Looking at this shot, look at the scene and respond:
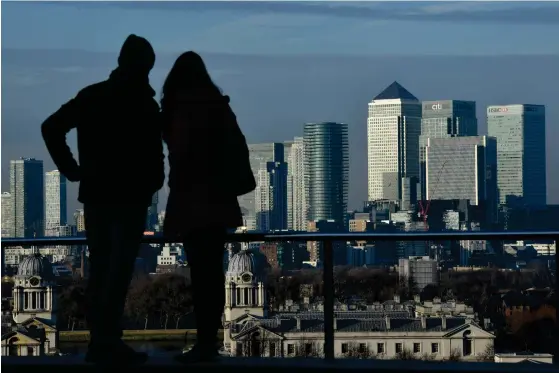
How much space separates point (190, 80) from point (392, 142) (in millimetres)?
128131

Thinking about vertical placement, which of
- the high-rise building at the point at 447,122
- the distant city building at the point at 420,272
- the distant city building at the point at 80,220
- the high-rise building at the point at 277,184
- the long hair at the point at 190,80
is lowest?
the distant city building at the point at 420,272

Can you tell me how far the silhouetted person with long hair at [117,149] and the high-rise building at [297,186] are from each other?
265ft

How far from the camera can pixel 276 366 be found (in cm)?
524

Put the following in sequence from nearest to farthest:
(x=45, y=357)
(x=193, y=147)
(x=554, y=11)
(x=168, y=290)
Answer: (x=193, y=147), (x=45, y=357), (x=168, y=290), (x=554, y=11)

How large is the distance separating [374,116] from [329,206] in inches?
1647

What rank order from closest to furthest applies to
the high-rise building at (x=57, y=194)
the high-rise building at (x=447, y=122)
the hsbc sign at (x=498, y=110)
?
1. the high-rise building at (x=57, y=194)
2. the hsbc sign at (x=498, y=110)
3. the high-rise building at (x=447, y=122)

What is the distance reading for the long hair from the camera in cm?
502

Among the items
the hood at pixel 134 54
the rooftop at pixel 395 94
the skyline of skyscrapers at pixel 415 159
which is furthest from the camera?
the rooftop at pixel 395 94

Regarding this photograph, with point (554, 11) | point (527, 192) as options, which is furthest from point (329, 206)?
point (554, 11)

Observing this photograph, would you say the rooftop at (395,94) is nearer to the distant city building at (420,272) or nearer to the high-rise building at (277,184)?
the high-rise building at (277,184)

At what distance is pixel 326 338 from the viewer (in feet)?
18.0

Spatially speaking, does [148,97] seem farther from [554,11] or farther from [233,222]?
[554,11]

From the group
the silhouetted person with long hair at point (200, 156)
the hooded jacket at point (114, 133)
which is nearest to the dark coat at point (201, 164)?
the silhouetted person with long hair at point (200, 156)

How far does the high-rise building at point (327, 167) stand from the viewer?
10119cm
